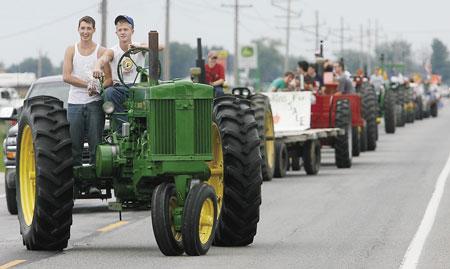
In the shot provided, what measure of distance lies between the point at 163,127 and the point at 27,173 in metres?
2.07

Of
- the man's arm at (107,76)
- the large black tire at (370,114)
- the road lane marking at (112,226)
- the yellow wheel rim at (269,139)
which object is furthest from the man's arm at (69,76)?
the large black tire at (370,114)

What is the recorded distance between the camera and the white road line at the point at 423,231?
14.1 metres

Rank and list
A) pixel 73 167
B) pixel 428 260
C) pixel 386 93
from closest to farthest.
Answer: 1. pixel 428 260
2. pixel 73 167
3. pixel 386 93

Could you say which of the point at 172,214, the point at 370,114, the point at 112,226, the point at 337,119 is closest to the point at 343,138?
the point at 337,119

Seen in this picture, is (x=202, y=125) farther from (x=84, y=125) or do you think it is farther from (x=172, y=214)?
(x=84, y=125)

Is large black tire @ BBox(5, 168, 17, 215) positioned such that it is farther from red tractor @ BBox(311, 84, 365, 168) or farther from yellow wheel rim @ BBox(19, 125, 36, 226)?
red tractor @ BBox(311, 84, 365, 168)

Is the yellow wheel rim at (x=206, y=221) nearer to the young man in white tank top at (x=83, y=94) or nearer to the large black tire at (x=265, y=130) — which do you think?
the young man in white tank top at (x=83, y=94)

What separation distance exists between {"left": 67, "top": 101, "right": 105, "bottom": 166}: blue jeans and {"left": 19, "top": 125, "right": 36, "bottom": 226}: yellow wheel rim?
0.44m

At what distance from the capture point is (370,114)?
3941 centimetres

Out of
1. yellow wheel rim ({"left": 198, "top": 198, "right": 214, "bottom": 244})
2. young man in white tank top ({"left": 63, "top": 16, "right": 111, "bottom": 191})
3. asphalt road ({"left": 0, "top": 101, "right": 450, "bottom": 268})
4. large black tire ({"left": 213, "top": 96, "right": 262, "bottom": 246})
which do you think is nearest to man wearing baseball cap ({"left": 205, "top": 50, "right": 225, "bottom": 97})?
asphalt road ({"left": 0, "top": 101, "right": 450, "bottom": 268})

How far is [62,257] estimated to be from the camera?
14.6m

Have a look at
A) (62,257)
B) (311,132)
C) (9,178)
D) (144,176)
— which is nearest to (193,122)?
(144,176)

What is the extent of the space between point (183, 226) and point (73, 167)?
165cm

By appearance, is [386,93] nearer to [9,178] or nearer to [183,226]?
[9,178]
